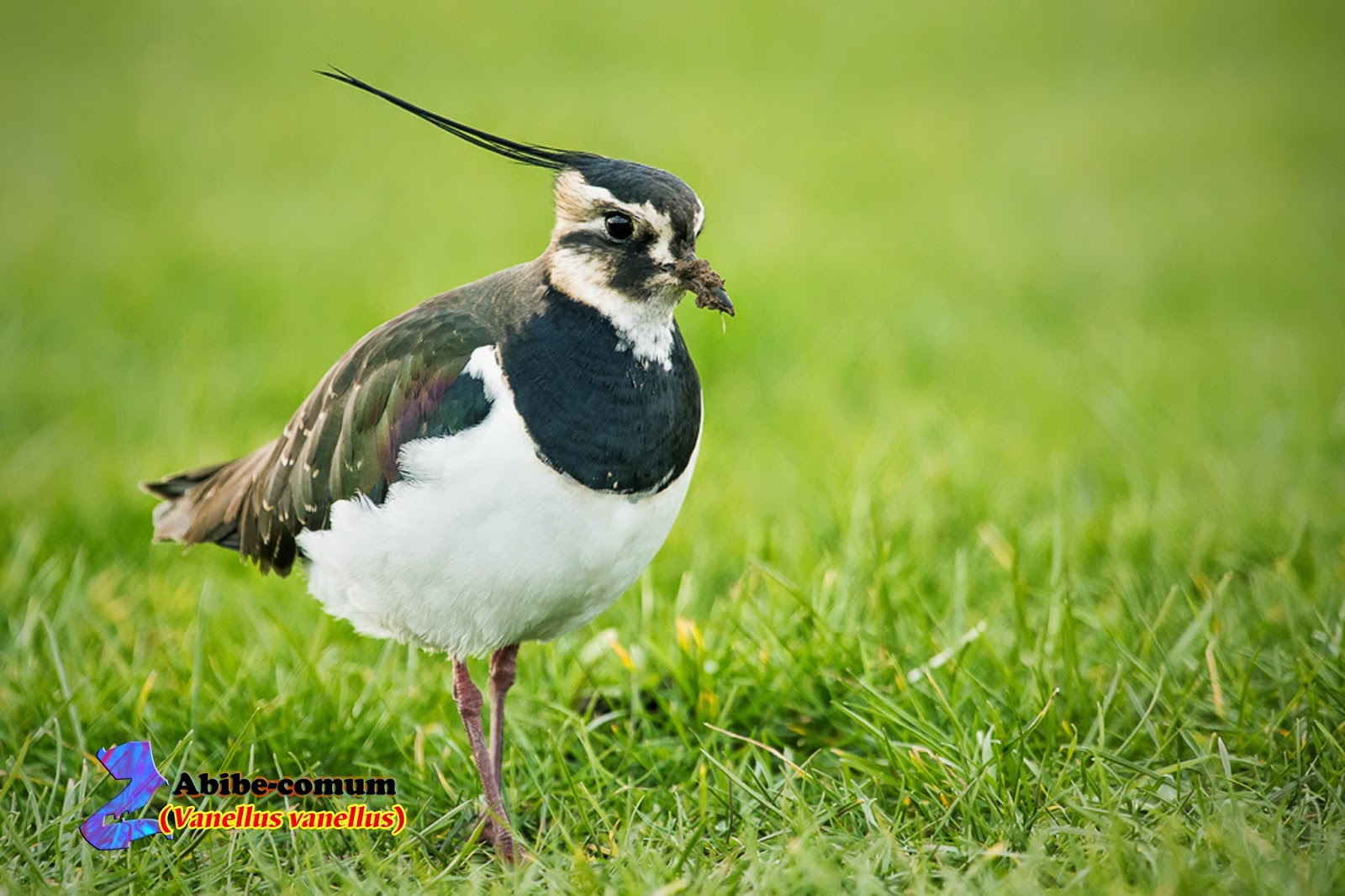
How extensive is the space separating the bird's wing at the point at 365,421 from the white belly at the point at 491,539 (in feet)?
0.18

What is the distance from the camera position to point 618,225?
10.9ft

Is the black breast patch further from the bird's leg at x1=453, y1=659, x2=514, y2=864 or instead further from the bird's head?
the bird's leg at x1=453, y1=659, x2=514, y2=864

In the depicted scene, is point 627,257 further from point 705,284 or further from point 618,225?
point 705,284

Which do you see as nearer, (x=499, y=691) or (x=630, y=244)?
(x=630, y=244)

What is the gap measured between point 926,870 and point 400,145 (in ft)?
31.2

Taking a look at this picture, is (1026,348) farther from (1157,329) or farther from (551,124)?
(551,124)

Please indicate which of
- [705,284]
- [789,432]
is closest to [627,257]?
[705,284]

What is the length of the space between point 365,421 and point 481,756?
914 millimetres

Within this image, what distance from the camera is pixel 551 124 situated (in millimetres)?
10156

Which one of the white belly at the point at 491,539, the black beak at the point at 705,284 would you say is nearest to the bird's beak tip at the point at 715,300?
the black beak at the point at 705,284

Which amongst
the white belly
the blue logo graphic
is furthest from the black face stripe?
the blue logo graphic

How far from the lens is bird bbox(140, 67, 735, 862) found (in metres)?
3.21

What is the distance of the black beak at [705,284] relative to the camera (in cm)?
325

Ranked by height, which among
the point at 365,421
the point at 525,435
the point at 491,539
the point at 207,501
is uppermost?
the point at 525,435
